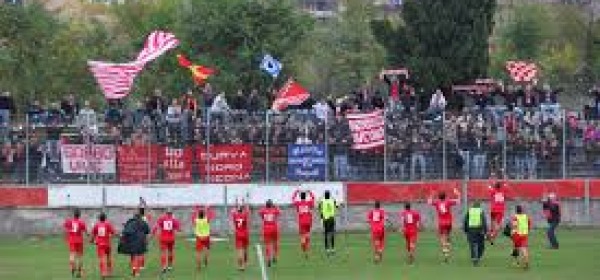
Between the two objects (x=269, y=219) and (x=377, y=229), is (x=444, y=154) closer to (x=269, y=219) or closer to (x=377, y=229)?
(x=377, y=229)

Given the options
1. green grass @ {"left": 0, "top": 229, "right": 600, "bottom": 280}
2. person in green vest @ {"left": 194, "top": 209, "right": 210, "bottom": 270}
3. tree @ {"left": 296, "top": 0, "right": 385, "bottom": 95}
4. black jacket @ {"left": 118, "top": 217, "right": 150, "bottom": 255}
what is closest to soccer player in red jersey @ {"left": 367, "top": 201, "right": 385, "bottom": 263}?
green grass @ {"left": 0, "top": 229, "right": 600, "bottom": 280}

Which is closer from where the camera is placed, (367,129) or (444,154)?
(367,129)

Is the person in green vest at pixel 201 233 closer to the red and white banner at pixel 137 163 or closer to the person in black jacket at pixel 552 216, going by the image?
the red and white banner at pixel 137 163

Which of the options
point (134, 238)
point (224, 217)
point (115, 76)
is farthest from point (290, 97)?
point (134, 238)

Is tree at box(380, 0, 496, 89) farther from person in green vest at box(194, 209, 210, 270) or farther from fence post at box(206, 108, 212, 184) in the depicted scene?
person in green vest at box(194, 209, 210, 270)

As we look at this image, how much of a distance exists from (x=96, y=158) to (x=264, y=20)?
2155 cm

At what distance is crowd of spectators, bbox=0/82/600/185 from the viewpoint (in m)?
49.3

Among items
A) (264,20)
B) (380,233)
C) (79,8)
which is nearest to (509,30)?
(264,20)

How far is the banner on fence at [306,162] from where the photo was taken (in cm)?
5056

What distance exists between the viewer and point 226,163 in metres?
50.7

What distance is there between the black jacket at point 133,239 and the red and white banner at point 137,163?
39.1 feet

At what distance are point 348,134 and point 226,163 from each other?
14.2 feet

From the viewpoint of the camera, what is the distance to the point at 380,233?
41.1m

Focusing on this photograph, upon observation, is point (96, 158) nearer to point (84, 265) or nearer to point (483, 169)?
point (84, 265)
